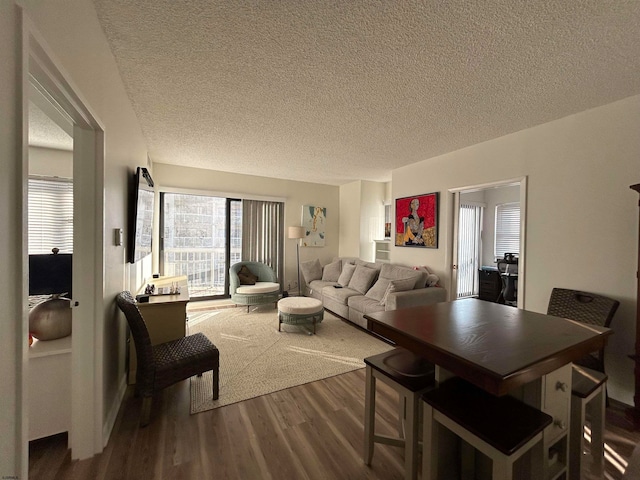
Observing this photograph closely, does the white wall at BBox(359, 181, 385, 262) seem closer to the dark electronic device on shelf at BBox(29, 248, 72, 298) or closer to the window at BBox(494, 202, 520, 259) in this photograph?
the window at BBox(494, 202, 520, 259)

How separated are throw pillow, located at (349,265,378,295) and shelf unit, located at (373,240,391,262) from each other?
4.25 feet

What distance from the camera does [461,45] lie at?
1.64 metres

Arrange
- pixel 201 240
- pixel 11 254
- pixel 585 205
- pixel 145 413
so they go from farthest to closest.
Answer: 1. pixel 201 240
2. pixel 585 205
3. pixel 145 413
4. pixel 11 254

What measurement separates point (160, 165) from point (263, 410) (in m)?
4.47

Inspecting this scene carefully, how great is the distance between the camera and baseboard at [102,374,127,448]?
1.66 m

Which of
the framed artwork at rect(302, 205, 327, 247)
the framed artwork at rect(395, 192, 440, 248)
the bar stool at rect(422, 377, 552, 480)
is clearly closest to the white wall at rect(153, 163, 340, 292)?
the framed artwork at rect(302, 205, 327, 247)

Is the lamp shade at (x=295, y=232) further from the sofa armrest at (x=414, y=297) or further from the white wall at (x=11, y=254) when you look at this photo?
the white wall at (x=11, y=254)

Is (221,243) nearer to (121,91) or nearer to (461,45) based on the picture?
(121,91)

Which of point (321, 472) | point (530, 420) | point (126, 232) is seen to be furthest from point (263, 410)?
point (126, 232)

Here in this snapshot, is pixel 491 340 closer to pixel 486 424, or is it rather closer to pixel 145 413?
pixel 486 424

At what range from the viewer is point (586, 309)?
228 centimetres

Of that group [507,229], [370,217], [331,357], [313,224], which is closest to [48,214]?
[331,357]

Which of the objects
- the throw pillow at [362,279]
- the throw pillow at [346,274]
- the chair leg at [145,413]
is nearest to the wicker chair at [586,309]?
the throw pillow at [362,279]

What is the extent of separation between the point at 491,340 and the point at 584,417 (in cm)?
80
